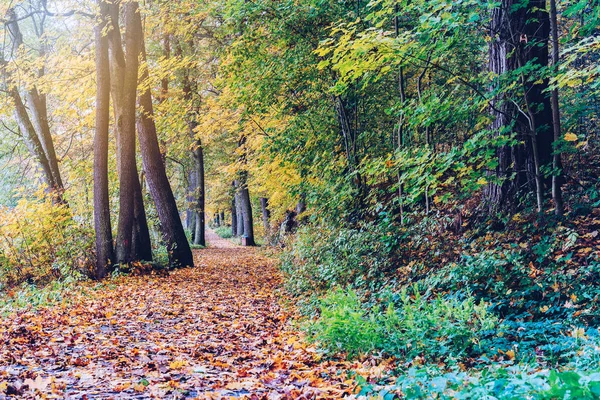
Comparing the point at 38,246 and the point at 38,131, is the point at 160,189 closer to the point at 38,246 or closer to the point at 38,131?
the point at 38,246

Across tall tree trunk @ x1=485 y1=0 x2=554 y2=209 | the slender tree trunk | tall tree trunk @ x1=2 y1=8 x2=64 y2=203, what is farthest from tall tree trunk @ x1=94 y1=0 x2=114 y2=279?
tall tree trunk @ x1=485 y1=0 x2=554 y2=209

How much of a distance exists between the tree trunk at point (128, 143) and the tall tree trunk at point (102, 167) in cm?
36

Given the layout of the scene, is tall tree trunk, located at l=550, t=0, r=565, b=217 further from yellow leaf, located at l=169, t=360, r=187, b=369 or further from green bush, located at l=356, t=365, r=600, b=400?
yellow leaf, located at l=169, t=360, r=187, b=369

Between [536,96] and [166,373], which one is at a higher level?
[536,96]

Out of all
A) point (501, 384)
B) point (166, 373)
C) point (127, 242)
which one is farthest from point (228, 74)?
point (501, 384)

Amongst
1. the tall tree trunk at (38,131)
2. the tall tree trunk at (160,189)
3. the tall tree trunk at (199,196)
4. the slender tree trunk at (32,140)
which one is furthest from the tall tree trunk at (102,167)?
the tall tree trunk at (199,196)

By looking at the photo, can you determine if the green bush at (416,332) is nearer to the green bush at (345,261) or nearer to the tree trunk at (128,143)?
the green bush at (345,261)

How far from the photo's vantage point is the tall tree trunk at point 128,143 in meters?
12.8

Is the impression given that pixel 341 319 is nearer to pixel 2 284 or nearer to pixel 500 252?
pixel 500 252

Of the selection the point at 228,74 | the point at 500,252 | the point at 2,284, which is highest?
the point at 228,74

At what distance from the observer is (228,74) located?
40.7ft

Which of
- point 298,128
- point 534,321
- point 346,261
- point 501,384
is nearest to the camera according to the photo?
point 501,384

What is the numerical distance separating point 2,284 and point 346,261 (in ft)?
30.4

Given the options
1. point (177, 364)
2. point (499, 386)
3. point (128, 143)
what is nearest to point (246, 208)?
point (128, 143)
